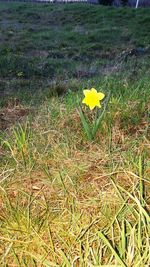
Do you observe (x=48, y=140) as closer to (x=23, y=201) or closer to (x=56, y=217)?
(x=23, y=201)

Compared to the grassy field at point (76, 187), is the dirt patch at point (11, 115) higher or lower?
lower

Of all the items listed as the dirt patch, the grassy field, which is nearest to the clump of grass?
the grassy field

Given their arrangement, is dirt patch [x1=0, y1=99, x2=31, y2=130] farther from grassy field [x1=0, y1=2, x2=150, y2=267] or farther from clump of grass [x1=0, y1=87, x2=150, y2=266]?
clump of grass [x1=0, y1=87, x2=150, y2=266]

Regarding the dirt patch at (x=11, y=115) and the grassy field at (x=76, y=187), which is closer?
the grassy field at (x=76, y=187)

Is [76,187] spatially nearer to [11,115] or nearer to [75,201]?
[75,201]

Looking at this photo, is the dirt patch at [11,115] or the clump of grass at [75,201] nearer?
the clump of grass at [75,201]

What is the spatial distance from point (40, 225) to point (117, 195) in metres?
0.30

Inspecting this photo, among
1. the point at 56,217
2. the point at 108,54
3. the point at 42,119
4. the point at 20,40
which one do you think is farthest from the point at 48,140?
the point at 20,40

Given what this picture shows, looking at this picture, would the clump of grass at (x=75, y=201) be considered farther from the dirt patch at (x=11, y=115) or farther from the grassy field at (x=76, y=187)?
the dirt patch at (x=11, y=115)

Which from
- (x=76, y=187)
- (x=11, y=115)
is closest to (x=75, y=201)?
(x=76, y=187)

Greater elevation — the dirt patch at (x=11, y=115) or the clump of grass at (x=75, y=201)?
the clump of grass at (x=75, y=201)

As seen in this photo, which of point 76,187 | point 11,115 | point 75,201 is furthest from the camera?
point 11,115

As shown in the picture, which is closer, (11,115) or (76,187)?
(76,187)

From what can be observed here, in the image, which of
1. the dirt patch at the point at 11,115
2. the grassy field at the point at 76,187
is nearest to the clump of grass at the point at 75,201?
the grassy field at the point at 76,187
